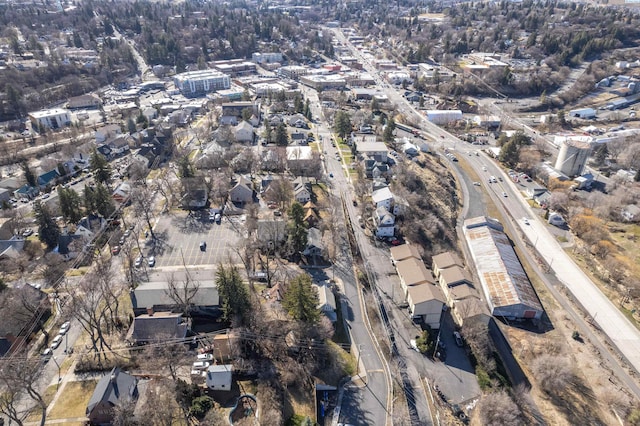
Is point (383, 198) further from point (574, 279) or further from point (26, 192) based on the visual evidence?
point (26, 192)

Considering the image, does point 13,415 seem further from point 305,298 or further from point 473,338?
point 473,338

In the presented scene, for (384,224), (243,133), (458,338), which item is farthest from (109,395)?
(243,133)

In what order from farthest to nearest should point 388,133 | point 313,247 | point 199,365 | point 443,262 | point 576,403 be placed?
point 388,133 < point 313,247 < point 443,262 < point 576,403 < point 199,365

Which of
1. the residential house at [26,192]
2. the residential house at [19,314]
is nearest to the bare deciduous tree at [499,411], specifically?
the residential house at [19,314]

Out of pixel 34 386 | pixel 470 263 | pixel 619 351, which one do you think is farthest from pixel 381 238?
pixel 34 386

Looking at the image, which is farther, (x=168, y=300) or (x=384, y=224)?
(x=384, y=224)

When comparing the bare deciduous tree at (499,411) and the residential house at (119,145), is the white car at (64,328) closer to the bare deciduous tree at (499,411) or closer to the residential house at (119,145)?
the bare deciduous tree at (499,411)

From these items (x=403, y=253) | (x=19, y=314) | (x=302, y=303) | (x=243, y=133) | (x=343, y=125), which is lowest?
(x=403, y=253)

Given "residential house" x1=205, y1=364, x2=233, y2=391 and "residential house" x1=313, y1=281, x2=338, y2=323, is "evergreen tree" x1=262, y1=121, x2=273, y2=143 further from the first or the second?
"residential house" x1=205, y1=364, x2=233, y2=391
